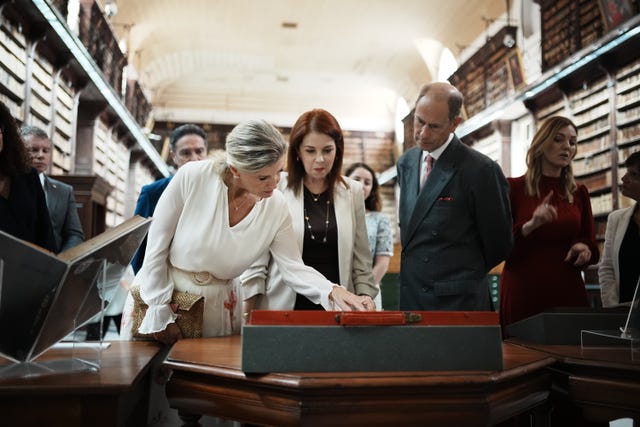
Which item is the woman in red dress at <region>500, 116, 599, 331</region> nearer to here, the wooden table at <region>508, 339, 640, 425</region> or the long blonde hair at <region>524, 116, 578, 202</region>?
the long blonde hair at <region>524, 116, 578, 202</region>

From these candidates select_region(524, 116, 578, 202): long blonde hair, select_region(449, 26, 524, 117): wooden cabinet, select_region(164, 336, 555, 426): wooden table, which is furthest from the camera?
select_region(449, 26, 524, 117): wooden cabinet

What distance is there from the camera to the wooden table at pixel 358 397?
109 cm

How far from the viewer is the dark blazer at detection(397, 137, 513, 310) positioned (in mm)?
2137

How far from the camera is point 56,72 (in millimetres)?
8008

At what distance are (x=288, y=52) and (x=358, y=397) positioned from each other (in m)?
14.2

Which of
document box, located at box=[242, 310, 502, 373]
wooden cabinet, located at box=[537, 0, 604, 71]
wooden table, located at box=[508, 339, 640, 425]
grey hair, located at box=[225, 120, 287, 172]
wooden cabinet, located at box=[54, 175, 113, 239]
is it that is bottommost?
wooden table, located at box=[508, 339, 640, 425]

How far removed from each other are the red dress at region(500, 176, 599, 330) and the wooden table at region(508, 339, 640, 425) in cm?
100

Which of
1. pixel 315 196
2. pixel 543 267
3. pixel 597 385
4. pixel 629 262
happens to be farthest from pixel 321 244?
pixel 629 262

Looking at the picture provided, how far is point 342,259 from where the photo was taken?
2309mm

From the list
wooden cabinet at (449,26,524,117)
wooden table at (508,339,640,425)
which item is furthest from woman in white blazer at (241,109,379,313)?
wooden cabinet at (449,26,524,117)

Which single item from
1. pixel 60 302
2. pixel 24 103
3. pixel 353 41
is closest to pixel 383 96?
pixel 353 41

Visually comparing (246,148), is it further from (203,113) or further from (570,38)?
(203,113)

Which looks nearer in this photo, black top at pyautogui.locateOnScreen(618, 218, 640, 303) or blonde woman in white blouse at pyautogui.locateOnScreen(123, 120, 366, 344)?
blonde woman in white blouse at pyautogui.locateOnScreen(123, 120, 366, 344)

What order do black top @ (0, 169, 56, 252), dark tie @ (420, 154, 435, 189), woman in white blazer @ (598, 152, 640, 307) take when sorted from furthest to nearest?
woman in white blazer @ (598, 152, 640, 307) → dark tie @ (420, 154, 435, 189) → black top @ (0, 169, 56, 252)
